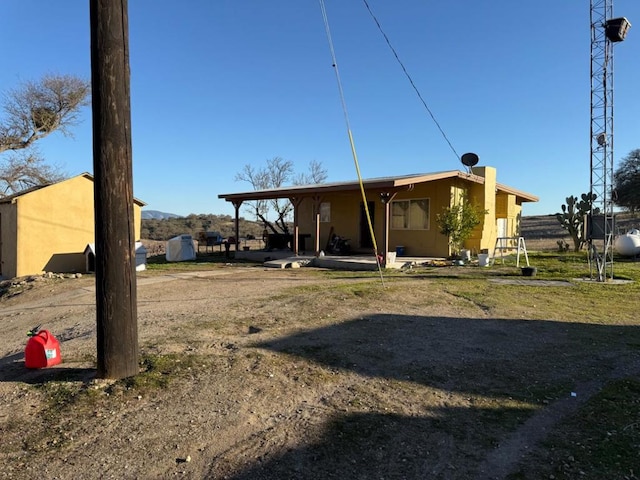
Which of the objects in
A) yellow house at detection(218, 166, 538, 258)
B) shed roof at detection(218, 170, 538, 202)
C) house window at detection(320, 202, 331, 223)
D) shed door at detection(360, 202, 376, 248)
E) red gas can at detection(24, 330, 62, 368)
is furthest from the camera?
house window at detection(320, 202, 331, 223)

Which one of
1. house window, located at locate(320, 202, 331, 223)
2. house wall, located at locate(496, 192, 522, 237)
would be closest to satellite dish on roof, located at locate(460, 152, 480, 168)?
house wall, located at locate(496, 192, 522, 237)

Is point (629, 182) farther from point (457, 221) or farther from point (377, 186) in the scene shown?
point (377, 186)

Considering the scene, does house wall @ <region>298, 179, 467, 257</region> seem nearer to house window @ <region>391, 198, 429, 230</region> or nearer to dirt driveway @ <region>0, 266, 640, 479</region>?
house window @ <region>391, 198, 429, 230</region>

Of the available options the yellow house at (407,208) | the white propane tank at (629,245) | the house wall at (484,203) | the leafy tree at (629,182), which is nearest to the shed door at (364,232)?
the yellow house at (407,208)

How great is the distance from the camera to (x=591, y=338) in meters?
5.69

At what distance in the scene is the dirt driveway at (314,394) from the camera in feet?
9.34

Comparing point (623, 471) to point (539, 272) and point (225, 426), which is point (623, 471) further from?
point (539, 272)

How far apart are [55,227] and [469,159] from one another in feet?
47.1

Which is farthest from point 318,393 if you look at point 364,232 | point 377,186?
point 364,232

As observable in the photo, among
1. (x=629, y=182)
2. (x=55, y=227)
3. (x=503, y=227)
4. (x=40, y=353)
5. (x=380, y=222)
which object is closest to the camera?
(x=40, y=353)

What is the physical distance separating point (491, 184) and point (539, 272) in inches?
203

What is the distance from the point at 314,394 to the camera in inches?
150

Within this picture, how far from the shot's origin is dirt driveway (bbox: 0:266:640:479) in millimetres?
2848

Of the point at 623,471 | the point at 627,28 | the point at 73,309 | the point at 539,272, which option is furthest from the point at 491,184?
the point at 623,471
